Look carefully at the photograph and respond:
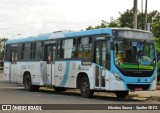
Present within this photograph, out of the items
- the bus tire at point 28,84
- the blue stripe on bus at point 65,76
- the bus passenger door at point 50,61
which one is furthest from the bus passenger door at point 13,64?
the blue stripe on bus at point 65,76

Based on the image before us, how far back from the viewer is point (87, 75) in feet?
70.2

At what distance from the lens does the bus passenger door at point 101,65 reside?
791 inches

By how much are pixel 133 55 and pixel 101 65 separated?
1.39 m

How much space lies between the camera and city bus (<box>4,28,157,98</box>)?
19.9 meters

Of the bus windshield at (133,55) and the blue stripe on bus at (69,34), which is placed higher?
the blue stripe on bus at (69,34)

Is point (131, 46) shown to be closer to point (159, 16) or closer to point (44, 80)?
point (44, 80)

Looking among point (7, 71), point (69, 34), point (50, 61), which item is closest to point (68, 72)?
point (69, 34)

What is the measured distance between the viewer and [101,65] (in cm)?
2041

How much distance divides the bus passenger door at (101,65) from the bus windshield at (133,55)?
20.5 inches

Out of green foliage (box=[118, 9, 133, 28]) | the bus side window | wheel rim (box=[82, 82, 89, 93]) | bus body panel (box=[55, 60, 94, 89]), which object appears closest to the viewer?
wheel rim (box=[82, 82, 89, 93])

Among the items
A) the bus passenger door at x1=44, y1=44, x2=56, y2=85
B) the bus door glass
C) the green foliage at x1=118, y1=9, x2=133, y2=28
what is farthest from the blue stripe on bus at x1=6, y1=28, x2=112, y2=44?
the green foliage at x1=118, y1=9, x2=133, y2=28

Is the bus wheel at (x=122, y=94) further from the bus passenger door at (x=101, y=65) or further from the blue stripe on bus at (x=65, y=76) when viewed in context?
the blue stripe on bus at (x=65, y=76)

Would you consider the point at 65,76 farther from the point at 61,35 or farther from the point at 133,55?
the point at 133,55

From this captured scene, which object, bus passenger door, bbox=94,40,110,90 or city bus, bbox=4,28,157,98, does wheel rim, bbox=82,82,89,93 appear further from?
bus passenger door, bbox=94,40,110,90
